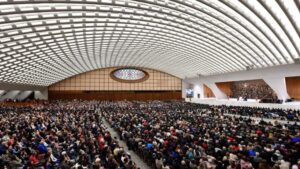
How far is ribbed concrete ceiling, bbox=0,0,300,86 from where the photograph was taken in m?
24.5

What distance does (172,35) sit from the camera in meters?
42.4

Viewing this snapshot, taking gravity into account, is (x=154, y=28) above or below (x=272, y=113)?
above

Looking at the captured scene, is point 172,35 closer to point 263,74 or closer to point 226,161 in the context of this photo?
point 263,74

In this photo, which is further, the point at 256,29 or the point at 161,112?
the point at 161,112

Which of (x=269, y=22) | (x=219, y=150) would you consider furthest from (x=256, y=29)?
(x=219, y=150)

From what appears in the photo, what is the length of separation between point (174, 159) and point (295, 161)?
204 inches

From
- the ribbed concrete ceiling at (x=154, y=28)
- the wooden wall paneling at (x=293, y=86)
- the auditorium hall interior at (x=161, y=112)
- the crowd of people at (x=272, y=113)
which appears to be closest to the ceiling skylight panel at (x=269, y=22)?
the ribbed concrete ceiling at (x=154, y=28)

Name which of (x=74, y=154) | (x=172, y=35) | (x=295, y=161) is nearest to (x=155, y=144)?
(x=74, y=154)

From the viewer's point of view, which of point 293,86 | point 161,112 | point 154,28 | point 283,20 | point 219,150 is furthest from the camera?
point 293,86

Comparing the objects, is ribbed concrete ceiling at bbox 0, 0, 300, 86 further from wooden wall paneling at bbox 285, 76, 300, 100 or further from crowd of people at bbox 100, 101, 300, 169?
crowd of people at bbox 100, 101, 300, 169

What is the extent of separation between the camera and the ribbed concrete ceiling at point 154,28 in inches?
964

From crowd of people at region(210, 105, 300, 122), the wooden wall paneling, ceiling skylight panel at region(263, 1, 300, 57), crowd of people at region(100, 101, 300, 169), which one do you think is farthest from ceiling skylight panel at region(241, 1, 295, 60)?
crowd of people at region(100, 101, 300, 169)

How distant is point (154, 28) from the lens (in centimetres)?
3925

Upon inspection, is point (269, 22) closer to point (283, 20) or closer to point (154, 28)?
point (283, 20)
